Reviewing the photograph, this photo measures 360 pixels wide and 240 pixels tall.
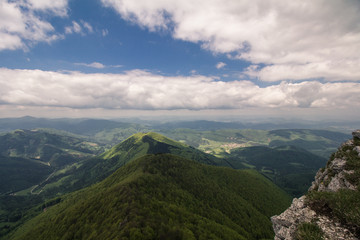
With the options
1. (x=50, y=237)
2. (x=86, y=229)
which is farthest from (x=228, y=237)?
(x=50, y=237)

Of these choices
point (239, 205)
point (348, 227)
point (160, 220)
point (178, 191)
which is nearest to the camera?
point (348, 227)

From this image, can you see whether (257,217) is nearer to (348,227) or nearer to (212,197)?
(212,197)

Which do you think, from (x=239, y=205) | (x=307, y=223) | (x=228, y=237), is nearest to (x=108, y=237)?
(x=228, y=237)

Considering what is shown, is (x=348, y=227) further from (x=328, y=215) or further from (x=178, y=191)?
(x=178, y=191)

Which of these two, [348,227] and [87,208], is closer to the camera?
[348,227]

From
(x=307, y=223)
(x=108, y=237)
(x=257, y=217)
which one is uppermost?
(x=307, y=223)

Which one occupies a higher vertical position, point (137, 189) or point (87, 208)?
point (137, 189)

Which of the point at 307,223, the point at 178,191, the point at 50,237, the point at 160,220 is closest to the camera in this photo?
the point at 307,223

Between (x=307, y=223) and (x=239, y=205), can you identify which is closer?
(x=307, y=223)

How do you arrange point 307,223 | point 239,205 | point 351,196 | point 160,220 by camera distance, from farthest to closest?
1. point 239,205
2. point 160,220
3. point 351,196
4. point 307,223
